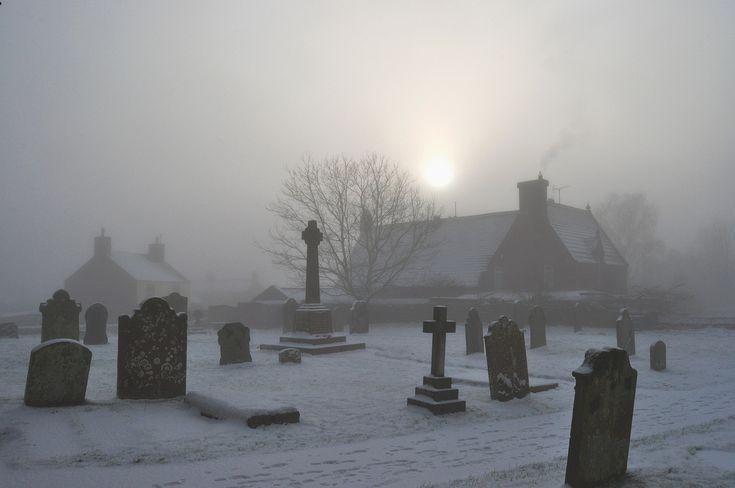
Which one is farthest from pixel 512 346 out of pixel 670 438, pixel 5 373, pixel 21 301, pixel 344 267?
pixel 21 301

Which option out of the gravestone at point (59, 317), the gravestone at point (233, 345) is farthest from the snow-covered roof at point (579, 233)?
the gravestone at point (59, 317)

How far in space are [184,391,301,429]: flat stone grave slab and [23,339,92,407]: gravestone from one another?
190 cm

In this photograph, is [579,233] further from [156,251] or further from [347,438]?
[156,251]

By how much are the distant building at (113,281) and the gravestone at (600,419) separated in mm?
48888

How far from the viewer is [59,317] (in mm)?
16672

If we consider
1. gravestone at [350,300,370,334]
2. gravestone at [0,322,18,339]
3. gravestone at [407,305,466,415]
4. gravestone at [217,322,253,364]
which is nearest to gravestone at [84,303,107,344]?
gravestone at [0,322,18,339]

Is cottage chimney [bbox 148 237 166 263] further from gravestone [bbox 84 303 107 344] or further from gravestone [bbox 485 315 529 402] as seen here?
gravestone [bbox 485 315 529 402]

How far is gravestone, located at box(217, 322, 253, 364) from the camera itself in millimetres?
13781

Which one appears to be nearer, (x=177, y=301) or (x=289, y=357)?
(x=289, y=357)

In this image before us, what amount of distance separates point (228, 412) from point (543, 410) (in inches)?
195

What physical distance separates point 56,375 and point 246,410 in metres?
3.25

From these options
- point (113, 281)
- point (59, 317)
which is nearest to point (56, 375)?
point (59, 317)

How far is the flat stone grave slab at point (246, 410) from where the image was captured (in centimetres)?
686

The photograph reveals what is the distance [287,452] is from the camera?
19.0 feet
